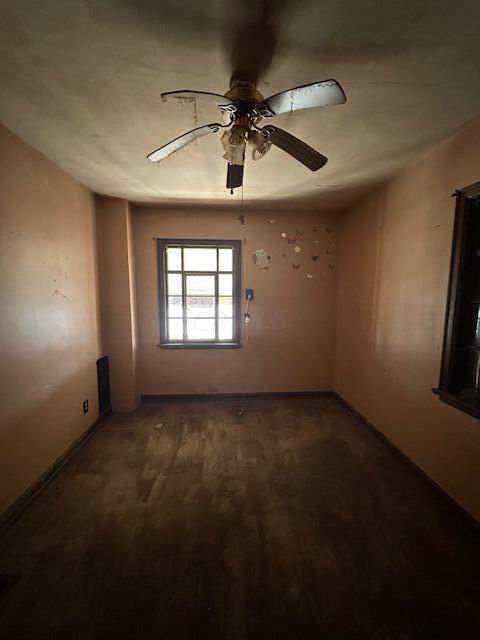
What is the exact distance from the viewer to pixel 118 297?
302 cm

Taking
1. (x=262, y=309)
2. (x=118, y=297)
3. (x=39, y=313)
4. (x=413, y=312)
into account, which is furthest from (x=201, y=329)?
(x=413, y=312)

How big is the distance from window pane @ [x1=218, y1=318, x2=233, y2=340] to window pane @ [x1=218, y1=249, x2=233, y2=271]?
2.25 feet

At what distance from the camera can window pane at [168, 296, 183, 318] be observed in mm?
3416

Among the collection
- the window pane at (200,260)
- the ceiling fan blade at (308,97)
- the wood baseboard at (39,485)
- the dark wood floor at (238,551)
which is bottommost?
the dark wood floor at (238,551)

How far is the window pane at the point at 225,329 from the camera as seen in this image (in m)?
3.48

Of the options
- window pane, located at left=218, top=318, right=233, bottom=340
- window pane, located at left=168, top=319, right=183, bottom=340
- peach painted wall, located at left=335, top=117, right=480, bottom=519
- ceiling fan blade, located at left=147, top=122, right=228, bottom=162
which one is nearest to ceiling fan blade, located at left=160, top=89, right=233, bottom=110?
ceiling fan blade, located at left=147, top=122, right=228, bottom=162

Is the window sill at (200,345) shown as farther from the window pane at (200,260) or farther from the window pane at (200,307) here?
the window pane at (200,260)

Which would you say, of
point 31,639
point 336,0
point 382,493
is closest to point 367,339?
point 382,493

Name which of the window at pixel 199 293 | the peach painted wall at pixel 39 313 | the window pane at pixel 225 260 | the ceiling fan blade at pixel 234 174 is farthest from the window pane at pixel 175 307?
the ceiling fan blade at pixel 234 174

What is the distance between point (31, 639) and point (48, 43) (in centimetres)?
248

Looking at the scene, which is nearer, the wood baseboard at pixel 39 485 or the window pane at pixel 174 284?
the wood baseboard at pixel 39 485

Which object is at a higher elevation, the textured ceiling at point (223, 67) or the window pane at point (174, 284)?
the textured ceiling at point (223, 67)

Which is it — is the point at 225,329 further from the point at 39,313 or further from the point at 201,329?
the point at 39,313

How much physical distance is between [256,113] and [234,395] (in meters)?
3.06
